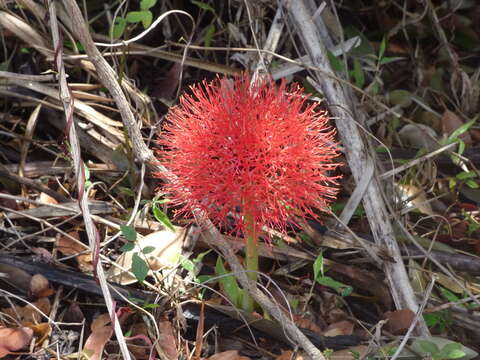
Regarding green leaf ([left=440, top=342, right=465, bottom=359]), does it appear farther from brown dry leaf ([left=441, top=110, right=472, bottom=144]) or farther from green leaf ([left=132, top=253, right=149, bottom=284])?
brown dry leaf ([left=441, top=110, right=472, bottom=144])

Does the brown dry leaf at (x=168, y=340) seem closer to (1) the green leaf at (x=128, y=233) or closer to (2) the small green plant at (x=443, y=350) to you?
(1) the green leaf at (x=128, y=233)

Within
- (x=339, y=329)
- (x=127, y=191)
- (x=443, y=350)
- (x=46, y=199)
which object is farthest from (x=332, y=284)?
(x=46, y=199)

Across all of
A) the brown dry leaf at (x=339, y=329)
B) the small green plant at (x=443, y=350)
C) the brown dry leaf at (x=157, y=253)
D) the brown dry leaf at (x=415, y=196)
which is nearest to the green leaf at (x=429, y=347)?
the small green plant at (x=443, y=350)

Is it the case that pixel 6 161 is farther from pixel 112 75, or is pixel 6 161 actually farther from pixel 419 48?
pixel 419 48

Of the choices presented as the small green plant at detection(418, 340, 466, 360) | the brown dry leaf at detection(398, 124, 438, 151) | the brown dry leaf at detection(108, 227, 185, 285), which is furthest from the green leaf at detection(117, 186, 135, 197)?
the brown dry leaf at detection(398, 124, 438, 151)

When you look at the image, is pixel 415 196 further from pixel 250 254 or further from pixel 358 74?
pixel 250 254
